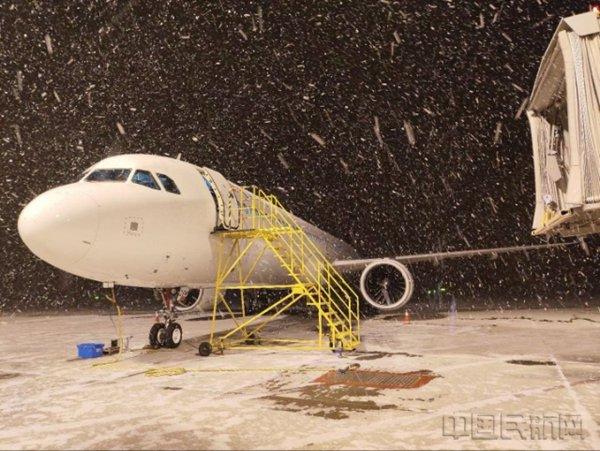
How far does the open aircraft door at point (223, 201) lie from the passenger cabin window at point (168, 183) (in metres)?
1.32

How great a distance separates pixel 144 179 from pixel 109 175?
701mm

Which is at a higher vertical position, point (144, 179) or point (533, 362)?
point (144, 179)

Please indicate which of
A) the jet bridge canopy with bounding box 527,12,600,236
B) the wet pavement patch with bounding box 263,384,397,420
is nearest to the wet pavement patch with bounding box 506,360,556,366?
the jet bridge canopy with bounding box 527,12,600,236

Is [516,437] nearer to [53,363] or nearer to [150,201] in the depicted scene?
[150,201]

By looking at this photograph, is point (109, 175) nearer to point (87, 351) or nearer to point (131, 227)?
point (131, 227)

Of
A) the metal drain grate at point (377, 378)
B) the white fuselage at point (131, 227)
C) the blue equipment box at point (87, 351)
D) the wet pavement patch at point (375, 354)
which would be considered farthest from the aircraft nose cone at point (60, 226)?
the wet pavement patch at point (375, 354)

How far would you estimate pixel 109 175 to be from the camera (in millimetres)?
9922

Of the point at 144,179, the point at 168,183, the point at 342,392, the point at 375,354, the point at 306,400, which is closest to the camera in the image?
the point at 306,400

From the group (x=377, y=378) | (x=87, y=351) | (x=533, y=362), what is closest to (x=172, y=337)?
(x=87, y=351)

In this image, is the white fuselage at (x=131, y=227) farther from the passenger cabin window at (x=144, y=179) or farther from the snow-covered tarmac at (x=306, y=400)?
the snow-covered tarmac at (x=306, y=400)

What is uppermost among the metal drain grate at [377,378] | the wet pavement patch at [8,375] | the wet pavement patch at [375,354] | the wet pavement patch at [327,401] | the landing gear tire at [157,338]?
the landing gear tire at [157,338]

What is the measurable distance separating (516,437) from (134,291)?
42.8 meters

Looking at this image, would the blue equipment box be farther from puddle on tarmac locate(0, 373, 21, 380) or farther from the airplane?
puddle on tarmac locate(0, 373, 21, 380)

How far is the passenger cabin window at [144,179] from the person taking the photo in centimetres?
984
